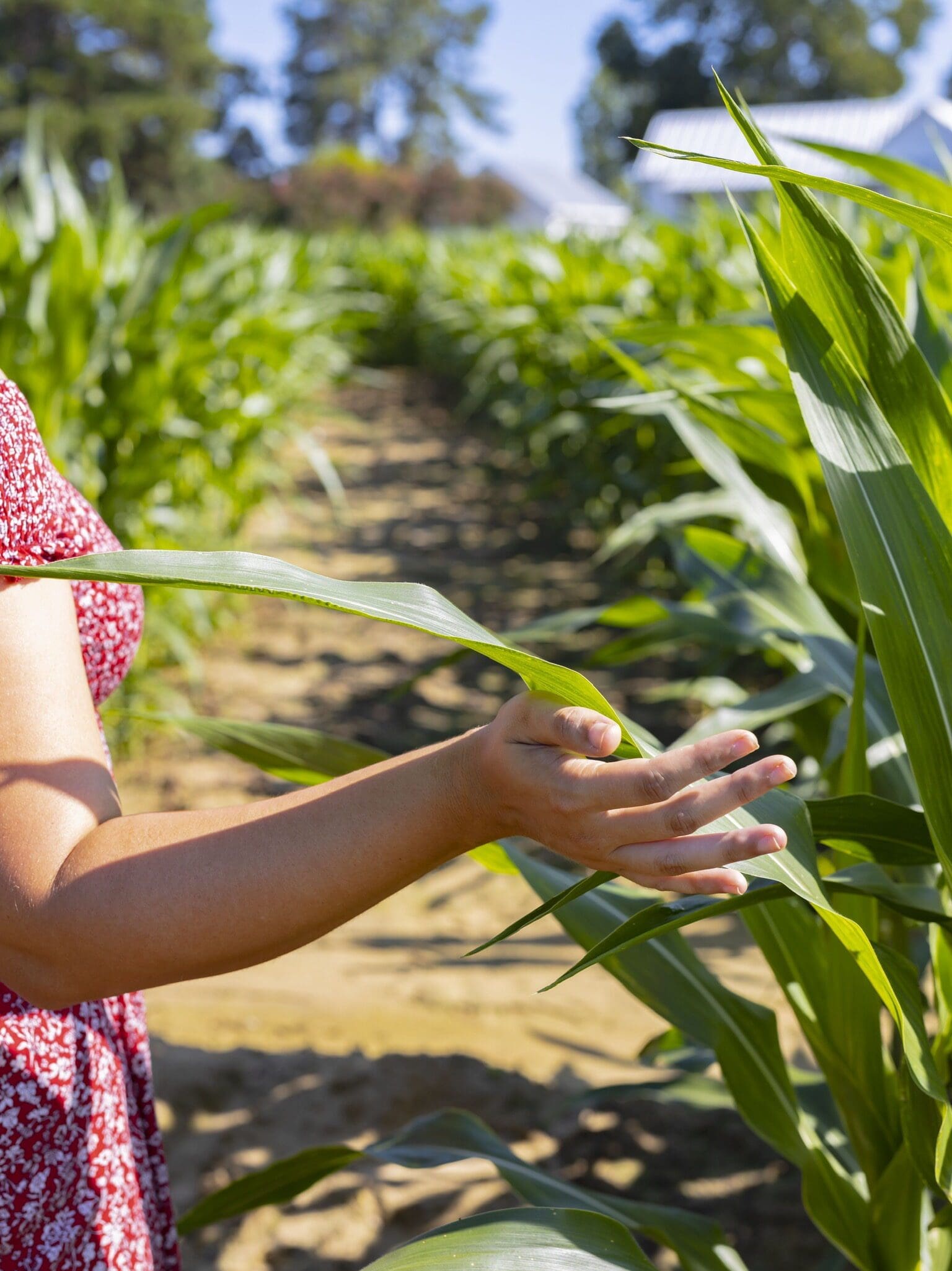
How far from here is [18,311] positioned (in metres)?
2.70

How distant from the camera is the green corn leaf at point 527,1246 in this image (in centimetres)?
80

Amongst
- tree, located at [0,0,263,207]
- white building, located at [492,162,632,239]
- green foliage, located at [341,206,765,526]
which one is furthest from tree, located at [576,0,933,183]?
green foliage, located at [341,206,765,526]

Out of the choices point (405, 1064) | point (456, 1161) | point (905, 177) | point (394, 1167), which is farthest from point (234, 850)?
point (405, 1064)

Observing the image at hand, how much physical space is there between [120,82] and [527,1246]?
156 ft

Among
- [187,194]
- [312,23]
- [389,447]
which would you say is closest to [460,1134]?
[389,447]

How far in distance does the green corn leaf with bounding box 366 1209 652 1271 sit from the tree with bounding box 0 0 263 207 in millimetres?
37964

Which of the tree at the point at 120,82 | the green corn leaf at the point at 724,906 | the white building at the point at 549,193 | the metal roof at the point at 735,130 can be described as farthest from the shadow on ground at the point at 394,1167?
the white building at the point at 549,193

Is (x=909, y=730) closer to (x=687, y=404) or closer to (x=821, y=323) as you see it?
(x=821, y=323)

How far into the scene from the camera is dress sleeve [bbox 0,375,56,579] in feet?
2.75

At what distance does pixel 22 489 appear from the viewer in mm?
857

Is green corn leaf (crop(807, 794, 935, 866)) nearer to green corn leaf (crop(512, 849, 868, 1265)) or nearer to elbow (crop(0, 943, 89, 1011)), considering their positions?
green corn leaf (crop(512, 849, 868, 1265))

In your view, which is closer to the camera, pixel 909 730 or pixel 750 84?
pixel 909 730

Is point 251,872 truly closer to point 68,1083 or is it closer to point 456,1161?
point 68,1083

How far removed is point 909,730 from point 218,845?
0.49 meters
